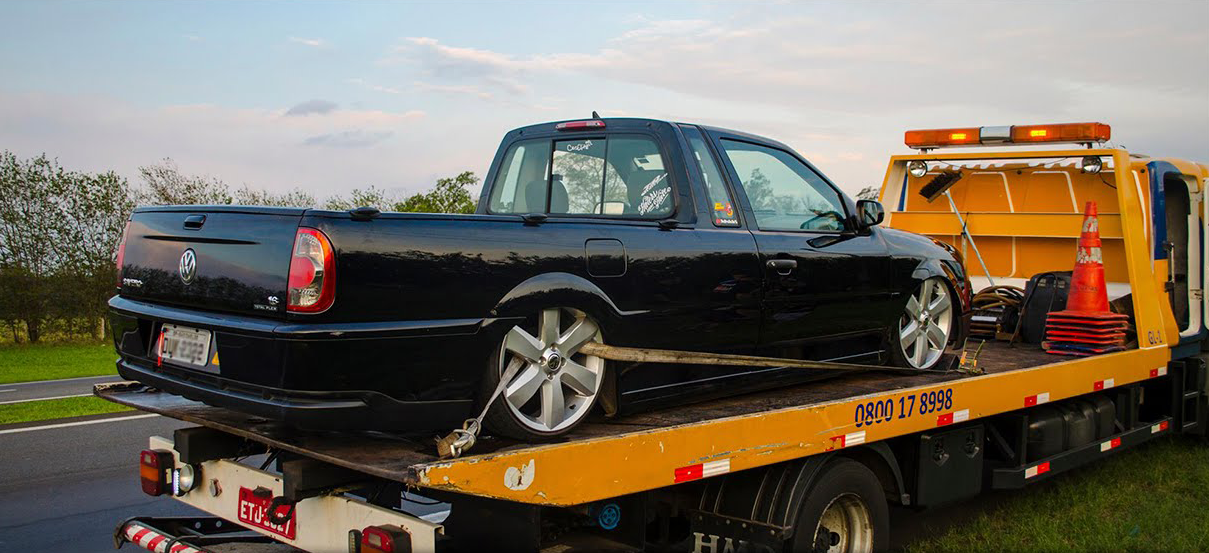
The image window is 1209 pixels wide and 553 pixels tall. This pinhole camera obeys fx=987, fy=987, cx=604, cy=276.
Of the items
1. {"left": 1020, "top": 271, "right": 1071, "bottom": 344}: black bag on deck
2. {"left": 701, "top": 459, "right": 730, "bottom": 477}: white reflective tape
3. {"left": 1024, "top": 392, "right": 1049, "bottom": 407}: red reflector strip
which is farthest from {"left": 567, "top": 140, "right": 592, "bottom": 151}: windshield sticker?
{"left": 1020, "top": 271, "right": 1071, "bottom": 344}: black bag on deck

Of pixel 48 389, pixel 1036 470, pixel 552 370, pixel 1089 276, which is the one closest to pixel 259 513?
pixel 552 370

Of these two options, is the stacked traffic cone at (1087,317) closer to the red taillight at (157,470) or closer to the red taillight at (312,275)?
the red taillight at (312,275)

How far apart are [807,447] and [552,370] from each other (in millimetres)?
1245

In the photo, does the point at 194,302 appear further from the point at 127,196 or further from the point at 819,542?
the point at 127,196

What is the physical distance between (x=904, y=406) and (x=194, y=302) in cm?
327

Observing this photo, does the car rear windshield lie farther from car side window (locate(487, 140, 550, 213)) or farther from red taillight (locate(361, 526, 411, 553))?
red taillight (locate(361, 526, 411, 553))

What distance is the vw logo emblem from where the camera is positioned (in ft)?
12.1

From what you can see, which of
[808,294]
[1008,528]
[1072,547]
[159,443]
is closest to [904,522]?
[1008,528]

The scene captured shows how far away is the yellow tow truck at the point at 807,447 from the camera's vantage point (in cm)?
347

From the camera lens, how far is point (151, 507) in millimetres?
6480

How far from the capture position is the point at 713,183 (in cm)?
469

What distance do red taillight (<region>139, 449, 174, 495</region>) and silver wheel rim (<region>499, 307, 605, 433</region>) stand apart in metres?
1.69

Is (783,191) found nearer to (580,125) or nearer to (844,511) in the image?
(580,125)

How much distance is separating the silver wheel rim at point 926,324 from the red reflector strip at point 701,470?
216 centimetres
